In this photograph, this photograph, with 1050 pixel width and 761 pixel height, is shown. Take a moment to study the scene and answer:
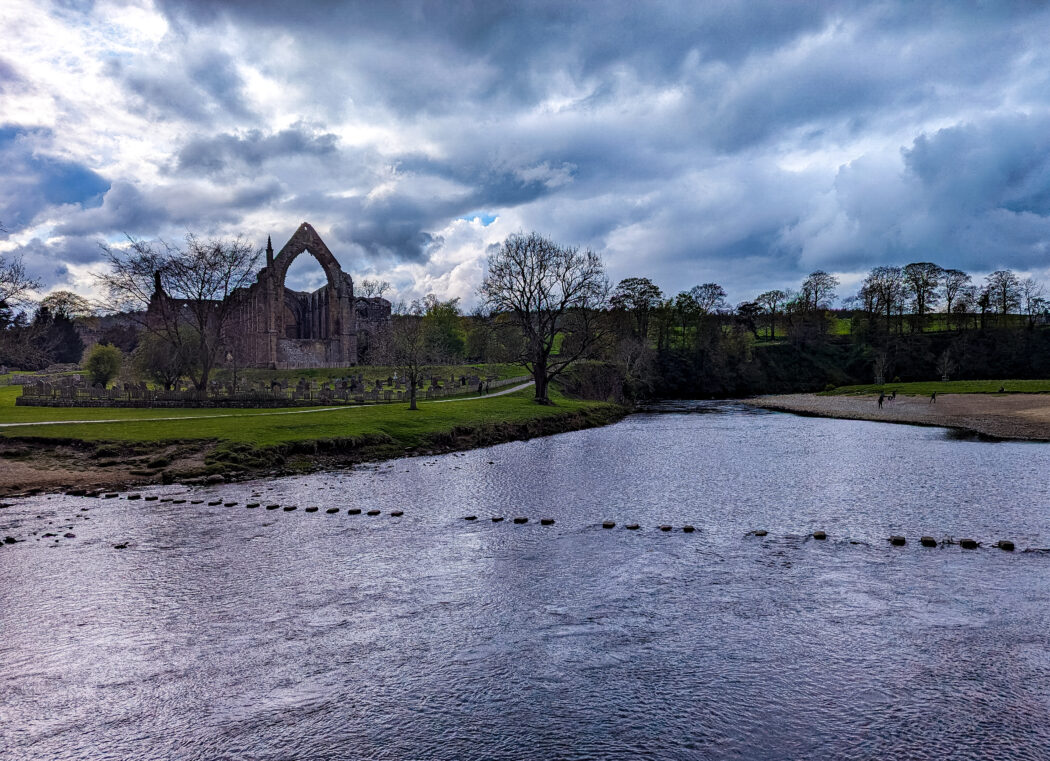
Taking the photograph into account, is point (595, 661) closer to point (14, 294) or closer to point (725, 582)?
point (725, 582)

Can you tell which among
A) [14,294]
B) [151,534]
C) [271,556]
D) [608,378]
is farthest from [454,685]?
[608,378]

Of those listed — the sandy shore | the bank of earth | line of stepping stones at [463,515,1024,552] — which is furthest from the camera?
the bank of earth

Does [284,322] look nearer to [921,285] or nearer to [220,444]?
[220,444]

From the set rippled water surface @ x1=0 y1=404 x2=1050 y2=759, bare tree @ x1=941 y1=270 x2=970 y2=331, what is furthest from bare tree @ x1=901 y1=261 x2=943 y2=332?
rippled water surface @ x1=0 y1=404 x2=1050 y2=759

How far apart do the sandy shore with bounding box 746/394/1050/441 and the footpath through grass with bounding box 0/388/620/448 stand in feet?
89.0

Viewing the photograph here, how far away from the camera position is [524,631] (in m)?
10.1

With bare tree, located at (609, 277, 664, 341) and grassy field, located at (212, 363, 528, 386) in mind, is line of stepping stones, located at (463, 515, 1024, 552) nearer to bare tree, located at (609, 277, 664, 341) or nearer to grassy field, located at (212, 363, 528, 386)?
grassy field, located at (212, 363, 528, 386)

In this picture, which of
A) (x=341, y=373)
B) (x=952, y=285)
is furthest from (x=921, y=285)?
(x=341, y=373)

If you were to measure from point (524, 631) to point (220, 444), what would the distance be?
69.1 feet

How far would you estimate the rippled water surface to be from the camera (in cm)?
730

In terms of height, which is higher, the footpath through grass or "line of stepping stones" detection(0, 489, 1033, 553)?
the footpath through grass

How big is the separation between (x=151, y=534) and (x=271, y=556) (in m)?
3.85

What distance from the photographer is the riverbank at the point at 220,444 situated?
75.2 feet

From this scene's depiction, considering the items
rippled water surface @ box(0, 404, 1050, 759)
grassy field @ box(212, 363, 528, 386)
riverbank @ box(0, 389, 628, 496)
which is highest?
grassy field @ box(212, 363, 528, 386)
